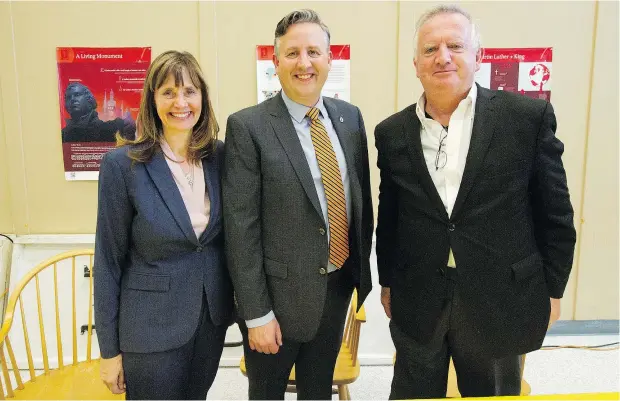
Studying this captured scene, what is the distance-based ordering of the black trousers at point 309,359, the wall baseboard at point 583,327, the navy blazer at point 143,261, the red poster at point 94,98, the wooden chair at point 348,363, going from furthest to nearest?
the wall baseboard at point 583,327
the red poster at point 94,98
the wooden chair at point 348,363
the black trousers at point 309,359
the navy blazer at point 143,261

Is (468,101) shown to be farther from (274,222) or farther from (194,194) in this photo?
(194,194)

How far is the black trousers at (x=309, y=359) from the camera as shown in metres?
1.62

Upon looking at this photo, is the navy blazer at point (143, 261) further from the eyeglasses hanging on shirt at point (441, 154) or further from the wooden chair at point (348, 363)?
the eyeglasses hanging on shirt at point (441, 154)

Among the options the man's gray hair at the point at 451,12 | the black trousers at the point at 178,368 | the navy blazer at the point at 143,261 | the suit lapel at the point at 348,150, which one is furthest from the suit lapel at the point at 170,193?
the man's gray hair at the point at 451,12

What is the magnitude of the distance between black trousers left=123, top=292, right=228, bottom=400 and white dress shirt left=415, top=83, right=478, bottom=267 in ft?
2.80

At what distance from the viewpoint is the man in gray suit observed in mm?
1469

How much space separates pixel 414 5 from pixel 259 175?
188 cm

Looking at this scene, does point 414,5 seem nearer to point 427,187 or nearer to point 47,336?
point 427,187

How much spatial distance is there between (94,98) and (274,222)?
1.93 m

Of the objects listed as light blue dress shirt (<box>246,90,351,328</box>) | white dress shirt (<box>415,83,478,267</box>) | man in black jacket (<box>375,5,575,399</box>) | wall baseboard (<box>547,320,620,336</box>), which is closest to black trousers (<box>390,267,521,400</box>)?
man in black jacket (<box>375,5,575,399</box>)

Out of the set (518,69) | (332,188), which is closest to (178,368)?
(332,188)

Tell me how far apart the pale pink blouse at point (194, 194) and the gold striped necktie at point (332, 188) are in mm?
398

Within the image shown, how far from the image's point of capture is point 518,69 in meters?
2.87

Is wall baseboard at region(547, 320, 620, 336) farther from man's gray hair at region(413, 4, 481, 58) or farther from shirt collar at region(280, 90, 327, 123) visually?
shirt collar at region(280, 90, 327, 123)
